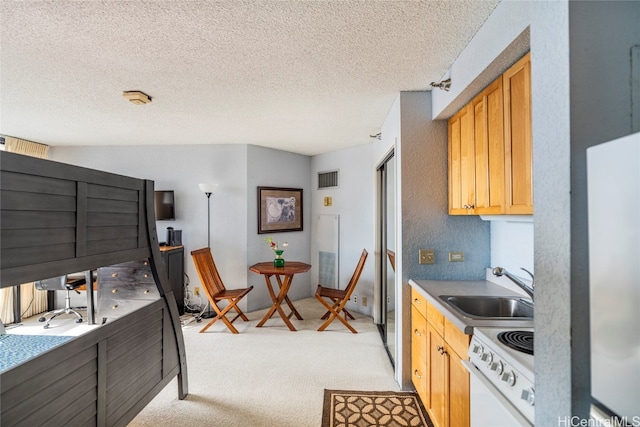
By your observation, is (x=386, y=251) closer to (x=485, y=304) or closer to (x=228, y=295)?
(x=485, y=304)

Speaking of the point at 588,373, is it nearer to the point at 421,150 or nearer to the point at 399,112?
the point at 421,150

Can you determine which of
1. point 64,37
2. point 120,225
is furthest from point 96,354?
point 64,37

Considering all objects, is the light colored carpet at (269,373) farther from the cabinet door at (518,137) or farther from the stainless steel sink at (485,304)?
the cabinet door at (518,137)

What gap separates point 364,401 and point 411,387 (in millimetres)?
429

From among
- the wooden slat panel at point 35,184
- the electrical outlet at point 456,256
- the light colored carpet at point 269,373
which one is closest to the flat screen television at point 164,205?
the light colored carpet at point 269,373

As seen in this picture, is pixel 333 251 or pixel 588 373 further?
pixel 333 251

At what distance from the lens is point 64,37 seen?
5.90 feet

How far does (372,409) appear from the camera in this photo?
2273 mm

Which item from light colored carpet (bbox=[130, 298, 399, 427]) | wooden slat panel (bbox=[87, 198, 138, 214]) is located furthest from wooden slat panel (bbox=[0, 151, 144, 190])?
light colored carpet (bbox=[130, 298, 399, 427])

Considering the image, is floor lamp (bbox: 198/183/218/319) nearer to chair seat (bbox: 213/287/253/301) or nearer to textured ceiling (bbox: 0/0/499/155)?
chair seat (bbox: 213/287/253/301)

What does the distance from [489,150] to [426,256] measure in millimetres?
975

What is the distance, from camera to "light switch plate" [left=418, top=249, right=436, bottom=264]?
2.52 m

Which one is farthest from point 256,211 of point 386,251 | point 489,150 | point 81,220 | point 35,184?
point 489,150

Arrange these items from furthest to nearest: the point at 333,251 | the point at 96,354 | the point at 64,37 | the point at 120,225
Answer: the point at 333,251, the point at 120,225, the point at 64,37, the point at 96,354
